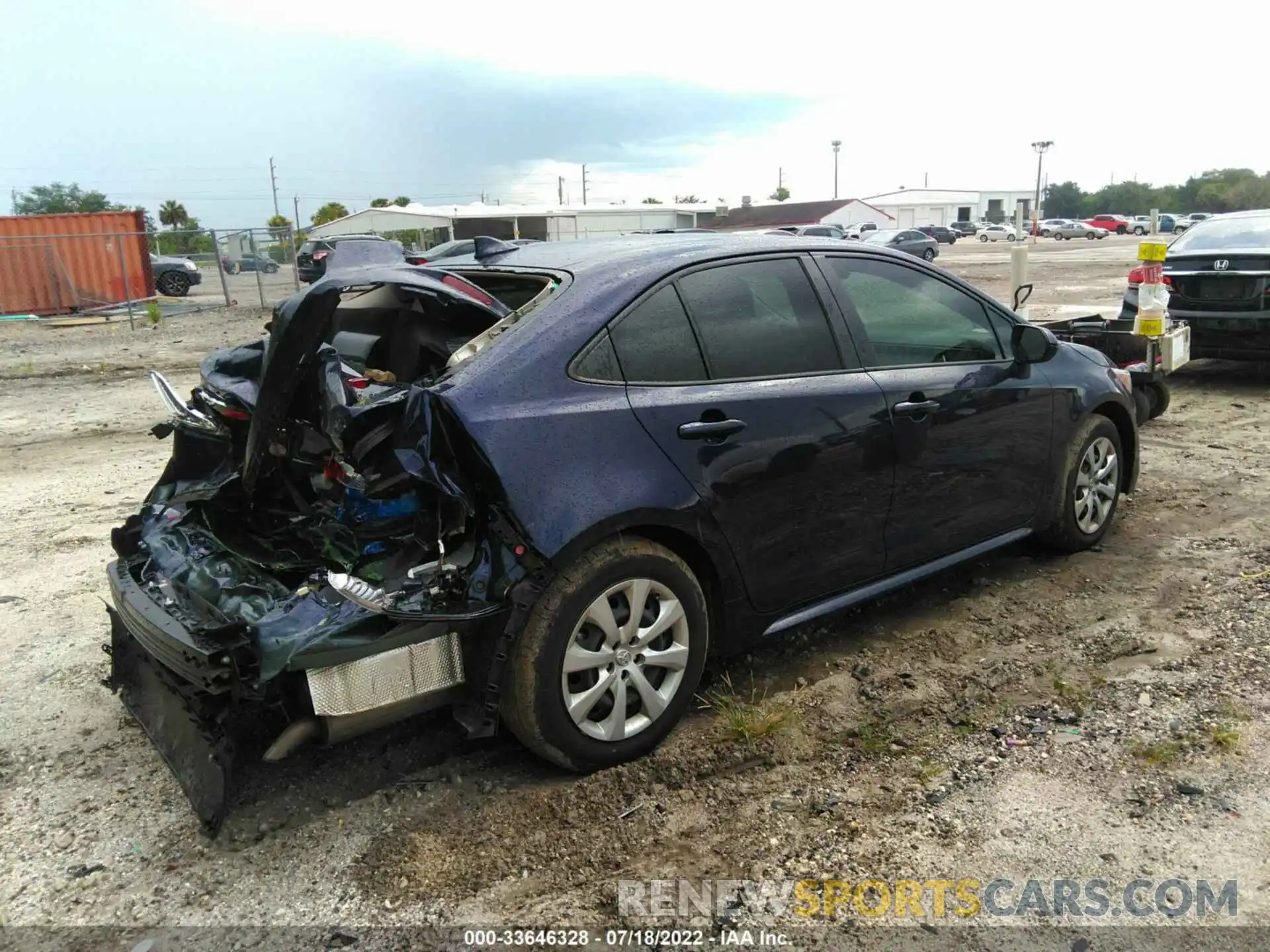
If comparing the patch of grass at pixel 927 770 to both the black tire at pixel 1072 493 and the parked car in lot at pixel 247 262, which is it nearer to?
the black tire at pixel 1072 493

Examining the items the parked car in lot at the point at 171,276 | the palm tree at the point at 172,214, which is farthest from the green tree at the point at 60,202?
the parked car in lot at the point at 171,276

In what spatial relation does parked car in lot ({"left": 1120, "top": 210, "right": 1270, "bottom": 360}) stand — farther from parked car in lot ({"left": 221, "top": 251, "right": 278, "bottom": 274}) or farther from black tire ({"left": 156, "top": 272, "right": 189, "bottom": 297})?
black tire ({"left": 156, "top": 272, "right": 189, "bottom": 297})

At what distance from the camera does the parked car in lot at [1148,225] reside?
201 ft

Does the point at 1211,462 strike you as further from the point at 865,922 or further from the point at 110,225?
the point at 110,225

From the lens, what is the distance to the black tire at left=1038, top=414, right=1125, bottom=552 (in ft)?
15.5

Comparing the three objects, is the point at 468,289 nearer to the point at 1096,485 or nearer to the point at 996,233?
the point at 1096,485

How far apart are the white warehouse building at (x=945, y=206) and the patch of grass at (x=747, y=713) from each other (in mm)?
80096

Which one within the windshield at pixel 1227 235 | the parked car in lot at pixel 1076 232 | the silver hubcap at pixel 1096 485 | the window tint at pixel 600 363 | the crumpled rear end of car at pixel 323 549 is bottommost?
the parked car in lot at pixel 1076 232

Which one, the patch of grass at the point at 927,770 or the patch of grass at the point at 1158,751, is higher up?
the patch of grass at the point at 1158,751

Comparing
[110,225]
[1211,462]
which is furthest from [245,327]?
[1211,462]

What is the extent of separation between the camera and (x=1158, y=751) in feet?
10.7

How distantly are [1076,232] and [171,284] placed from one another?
58.5 meters

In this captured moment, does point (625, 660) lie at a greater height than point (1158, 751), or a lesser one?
greater

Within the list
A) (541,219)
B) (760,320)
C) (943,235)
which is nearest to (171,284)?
(541,219)
